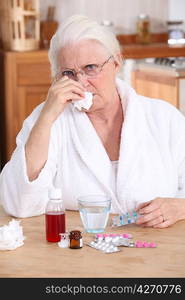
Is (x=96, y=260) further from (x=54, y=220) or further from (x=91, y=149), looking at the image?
(x=91, y=149)

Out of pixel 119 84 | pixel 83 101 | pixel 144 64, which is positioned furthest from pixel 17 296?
pixel 144 64

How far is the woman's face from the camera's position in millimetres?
2465

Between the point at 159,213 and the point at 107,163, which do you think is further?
the point at 107,163

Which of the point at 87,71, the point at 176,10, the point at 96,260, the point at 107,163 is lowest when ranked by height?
the point at 96,260

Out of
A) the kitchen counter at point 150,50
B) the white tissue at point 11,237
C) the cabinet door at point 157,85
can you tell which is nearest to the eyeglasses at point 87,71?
the white tissue at point 11,237

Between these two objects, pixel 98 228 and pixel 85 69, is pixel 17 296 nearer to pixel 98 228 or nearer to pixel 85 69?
pixel 98 228

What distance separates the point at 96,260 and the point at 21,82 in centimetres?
342

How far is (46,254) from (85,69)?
2.55 ft

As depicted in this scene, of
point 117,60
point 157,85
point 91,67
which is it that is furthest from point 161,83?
point 91,67

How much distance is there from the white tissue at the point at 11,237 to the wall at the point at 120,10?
12.7 ft

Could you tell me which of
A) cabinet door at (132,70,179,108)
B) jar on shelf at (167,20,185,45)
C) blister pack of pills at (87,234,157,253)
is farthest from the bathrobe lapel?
jar on shelf at (167,20,185,45)

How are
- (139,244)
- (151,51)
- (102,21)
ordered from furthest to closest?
(102,21) < (151,51) < (139,244)

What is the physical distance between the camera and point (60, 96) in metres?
2.41

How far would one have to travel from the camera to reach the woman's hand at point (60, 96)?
239 centimetres
